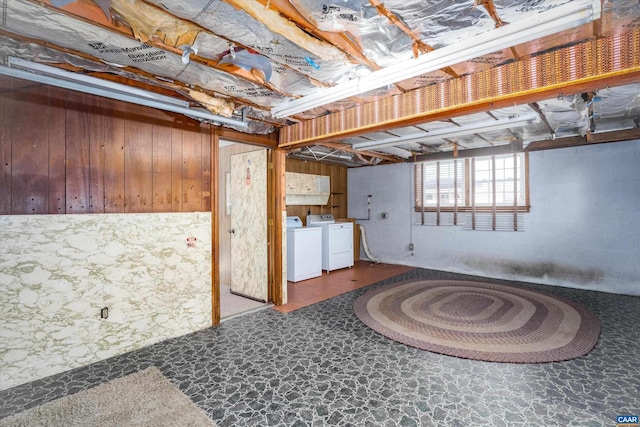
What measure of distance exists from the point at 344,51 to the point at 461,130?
8.72 ft

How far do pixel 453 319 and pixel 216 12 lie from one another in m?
3.71

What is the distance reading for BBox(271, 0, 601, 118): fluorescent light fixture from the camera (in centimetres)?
161

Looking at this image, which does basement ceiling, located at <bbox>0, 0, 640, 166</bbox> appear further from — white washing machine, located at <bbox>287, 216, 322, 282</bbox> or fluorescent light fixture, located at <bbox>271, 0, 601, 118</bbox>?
white washing machine, located at <bbox>287, 216, 322, 282</bbox>

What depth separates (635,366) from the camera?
97.2 inches

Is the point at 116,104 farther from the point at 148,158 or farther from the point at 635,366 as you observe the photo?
the point at 635,366

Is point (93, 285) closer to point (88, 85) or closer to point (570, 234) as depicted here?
point (88, 85)

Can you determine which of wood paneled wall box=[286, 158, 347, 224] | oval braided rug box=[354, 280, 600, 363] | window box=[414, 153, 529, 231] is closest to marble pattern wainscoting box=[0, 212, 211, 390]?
oval braided rug box=[354, 280, 600, 363]

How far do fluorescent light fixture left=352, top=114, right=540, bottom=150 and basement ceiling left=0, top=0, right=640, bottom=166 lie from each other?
0.53 metres

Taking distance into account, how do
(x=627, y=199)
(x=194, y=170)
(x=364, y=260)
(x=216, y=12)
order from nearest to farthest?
(x=216, y=12) < (x=194, y=170) < (x=627, y=199) < (x=364, y=260)

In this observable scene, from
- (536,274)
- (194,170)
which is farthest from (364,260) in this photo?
(194,170)

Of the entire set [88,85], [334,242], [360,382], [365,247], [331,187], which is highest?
[88,85]

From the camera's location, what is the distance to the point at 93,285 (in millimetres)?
2596

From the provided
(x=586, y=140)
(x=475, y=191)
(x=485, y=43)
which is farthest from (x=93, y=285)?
(x=586, y=140)

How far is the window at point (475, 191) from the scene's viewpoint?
539cm
